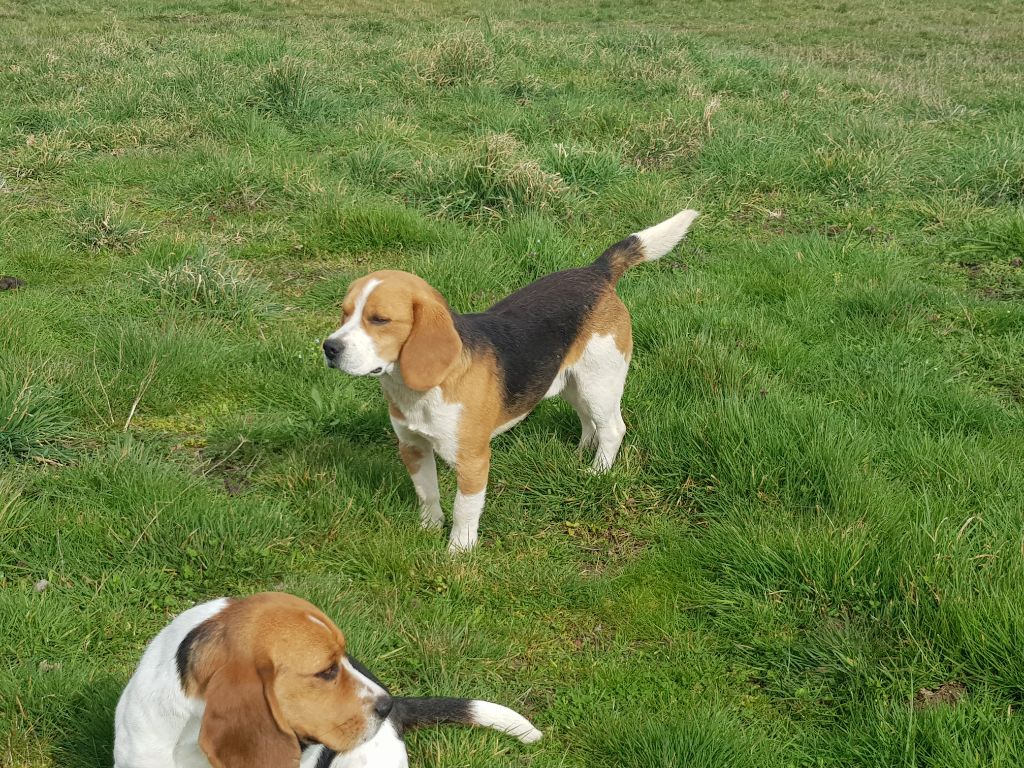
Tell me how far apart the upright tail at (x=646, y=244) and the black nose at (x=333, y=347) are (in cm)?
180

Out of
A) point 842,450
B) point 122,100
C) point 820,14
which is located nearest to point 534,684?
point 842,450

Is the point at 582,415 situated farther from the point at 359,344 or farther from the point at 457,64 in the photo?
the point at 457,64

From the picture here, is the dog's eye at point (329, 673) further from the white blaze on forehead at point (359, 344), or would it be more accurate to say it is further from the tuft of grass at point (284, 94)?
the tuft of grass at point (284, 94)

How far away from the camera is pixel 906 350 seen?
571 centimetres

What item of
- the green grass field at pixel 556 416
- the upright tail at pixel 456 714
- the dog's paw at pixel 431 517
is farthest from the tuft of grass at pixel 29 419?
the upright tail at pixel 456 714

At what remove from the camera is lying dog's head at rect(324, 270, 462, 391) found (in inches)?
149

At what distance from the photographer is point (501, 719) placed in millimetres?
3232

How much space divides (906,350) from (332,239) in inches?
160

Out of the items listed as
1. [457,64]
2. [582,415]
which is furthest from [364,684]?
[457,64]

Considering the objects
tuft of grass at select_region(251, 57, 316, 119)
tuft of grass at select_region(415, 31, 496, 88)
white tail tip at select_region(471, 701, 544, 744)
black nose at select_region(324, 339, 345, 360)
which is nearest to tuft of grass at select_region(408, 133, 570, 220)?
tuft of grass at select_region(251, 57, 316, 119)

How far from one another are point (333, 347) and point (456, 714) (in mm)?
1466

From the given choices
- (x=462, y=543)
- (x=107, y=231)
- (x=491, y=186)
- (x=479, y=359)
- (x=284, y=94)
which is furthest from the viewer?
(x=284, y=94)

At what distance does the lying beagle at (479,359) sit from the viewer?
3838mm

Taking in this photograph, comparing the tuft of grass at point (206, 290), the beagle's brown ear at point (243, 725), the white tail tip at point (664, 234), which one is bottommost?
the tuft of grass at point (206, 290)
